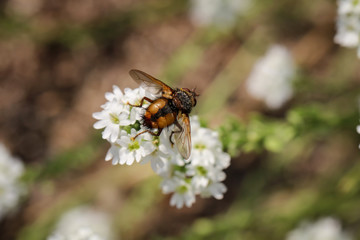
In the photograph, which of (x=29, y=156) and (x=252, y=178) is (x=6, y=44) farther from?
(x=252, y=178)

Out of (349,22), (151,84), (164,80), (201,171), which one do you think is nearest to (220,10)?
(164,80)

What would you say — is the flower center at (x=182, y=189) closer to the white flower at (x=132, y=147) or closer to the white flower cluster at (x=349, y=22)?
the white flower at (x=132, y=147)

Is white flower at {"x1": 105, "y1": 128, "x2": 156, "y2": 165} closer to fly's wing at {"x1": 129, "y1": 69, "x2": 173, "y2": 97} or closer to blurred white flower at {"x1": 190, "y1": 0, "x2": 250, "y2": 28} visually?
fly's wing at {"x1": 129, "y1": 69, "x2": 173, "y2": 97}

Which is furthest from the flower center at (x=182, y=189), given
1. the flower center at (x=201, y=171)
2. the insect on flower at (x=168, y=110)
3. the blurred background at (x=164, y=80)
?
the blurred background at (x=164, y=80)

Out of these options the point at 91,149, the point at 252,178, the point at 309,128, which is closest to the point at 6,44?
the point at 91,149

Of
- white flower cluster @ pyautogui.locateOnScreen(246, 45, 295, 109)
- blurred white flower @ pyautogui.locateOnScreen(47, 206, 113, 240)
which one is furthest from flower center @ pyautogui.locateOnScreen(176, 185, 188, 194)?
blurred white flower @ pyautogui.locateOnScreen(47, 206, 113, 240)

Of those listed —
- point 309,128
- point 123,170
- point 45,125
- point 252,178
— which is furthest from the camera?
point 45,125

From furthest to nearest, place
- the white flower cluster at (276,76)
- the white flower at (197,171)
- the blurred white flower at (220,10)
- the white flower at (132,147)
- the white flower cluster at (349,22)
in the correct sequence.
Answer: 1. the blurred white flower at (220,10)
2. the white flower cluster at (276,76)
3. the white flower cluster at (349,22)
4. the white flower at (197,171)
5. the white flower at (132,147)
